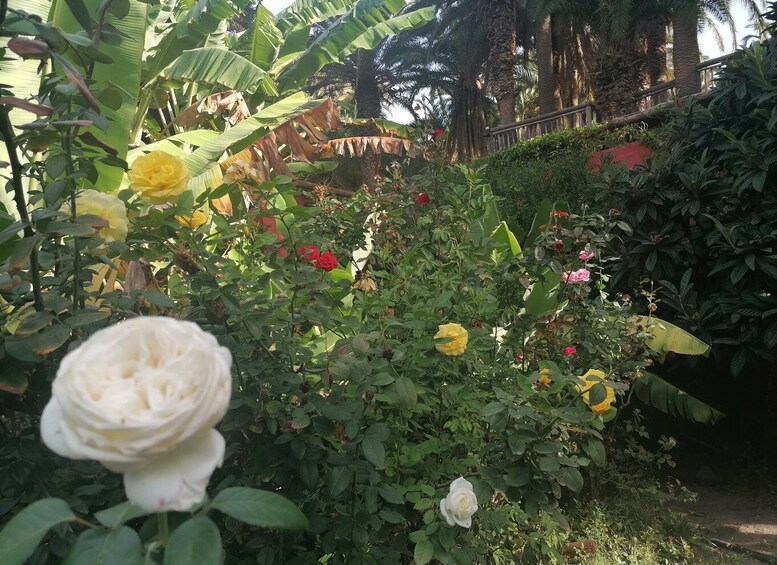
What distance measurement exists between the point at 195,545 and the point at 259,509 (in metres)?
0.07

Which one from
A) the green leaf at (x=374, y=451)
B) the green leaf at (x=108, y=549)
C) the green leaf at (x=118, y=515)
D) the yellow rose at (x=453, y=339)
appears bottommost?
the green leaf at (x=374, y=451)

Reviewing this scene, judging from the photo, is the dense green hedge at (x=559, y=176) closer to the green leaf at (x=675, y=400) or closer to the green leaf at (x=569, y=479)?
the green leaf at (x=675, y=400)

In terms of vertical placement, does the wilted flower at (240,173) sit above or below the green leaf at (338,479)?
above

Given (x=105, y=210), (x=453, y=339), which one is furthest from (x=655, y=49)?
(x=105, y=210)

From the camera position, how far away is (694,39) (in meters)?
14.0

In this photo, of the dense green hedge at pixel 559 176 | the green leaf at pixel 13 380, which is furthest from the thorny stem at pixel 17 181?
the dense green hedge at pixel 559 176

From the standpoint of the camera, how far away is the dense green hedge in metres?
7.82

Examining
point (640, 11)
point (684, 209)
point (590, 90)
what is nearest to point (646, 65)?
point (640, 11)

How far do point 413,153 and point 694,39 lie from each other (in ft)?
42.9

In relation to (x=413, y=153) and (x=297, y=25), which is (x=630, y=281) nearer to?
(x=413, y=153)

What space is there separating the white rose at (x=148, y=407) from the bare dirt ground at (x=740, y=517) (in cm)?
339

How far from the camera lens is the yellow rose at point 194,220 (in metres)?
1.68

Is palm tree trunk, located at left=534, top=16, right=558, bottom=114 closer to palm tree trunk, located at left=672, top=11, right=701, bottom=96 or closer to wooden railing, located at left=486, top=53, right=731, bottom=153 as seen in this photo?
wooden railing, located at left=486, top=53, right=731, bottom=153

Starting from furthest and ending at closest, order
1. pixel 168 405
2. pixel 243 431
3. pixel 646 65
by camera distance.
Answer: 1. pixel 646 65
2. pixel 243 431
3. pixel 168 405
